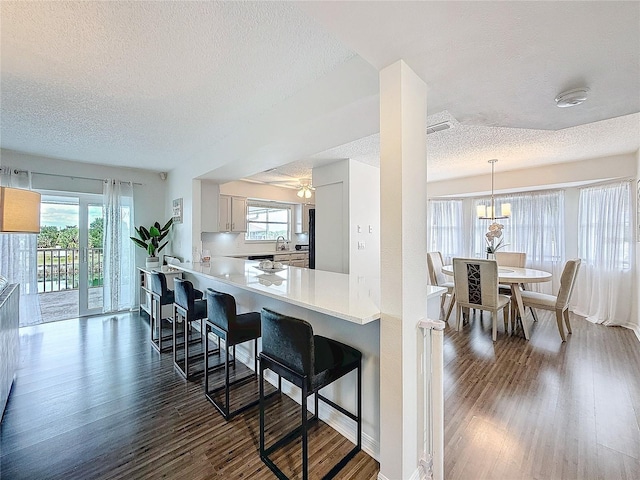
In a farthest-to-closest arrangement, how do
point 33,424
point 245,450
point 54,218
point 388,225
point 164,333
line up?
point 54,218, point 164,333, point 33,424, point 245,450, point 388,225

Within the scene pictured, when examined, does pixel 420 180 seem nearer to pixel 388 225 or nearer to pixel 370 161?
pixel 388 225

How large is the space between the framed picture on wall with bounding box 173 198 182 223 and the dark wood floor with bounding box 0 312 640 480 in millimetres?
2093

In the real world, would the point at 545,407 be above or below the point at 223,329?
below

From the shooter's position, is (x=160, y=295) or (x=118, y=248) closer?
(x=160, y=295)

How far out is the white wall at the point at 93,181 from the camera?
395 cm

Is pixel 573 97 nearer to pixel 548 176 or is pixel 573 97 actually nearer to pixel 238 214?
pixel 548 176

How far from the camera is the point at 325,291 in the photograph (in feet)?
6.41

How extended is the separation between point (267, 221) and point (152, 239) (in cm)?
259

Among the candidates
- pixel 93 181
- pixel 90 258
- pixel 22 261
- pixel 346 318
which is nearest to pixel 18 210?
pixel 346 318

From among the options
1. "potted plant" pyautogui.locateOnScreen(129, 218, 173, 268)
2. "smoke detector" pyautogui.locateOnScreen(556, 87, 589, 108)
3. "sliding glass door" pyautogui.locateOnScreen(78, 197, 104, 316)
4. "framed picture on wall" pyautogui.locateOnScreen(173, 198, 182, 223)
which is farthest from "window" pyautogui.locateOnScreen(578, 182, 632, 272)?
"sliding glass door" pyautogui.locateOnScreen(78, 197, 104, 316)

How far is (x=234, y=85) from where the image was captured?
6.96 feet

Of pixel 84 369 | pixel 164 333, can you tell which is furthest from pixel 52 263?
pixel 84 369

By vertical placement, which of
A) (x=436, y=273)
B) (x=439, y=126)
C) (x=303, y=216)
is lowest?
(x=436, y=273)

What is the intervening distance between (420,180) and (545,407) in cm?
212
